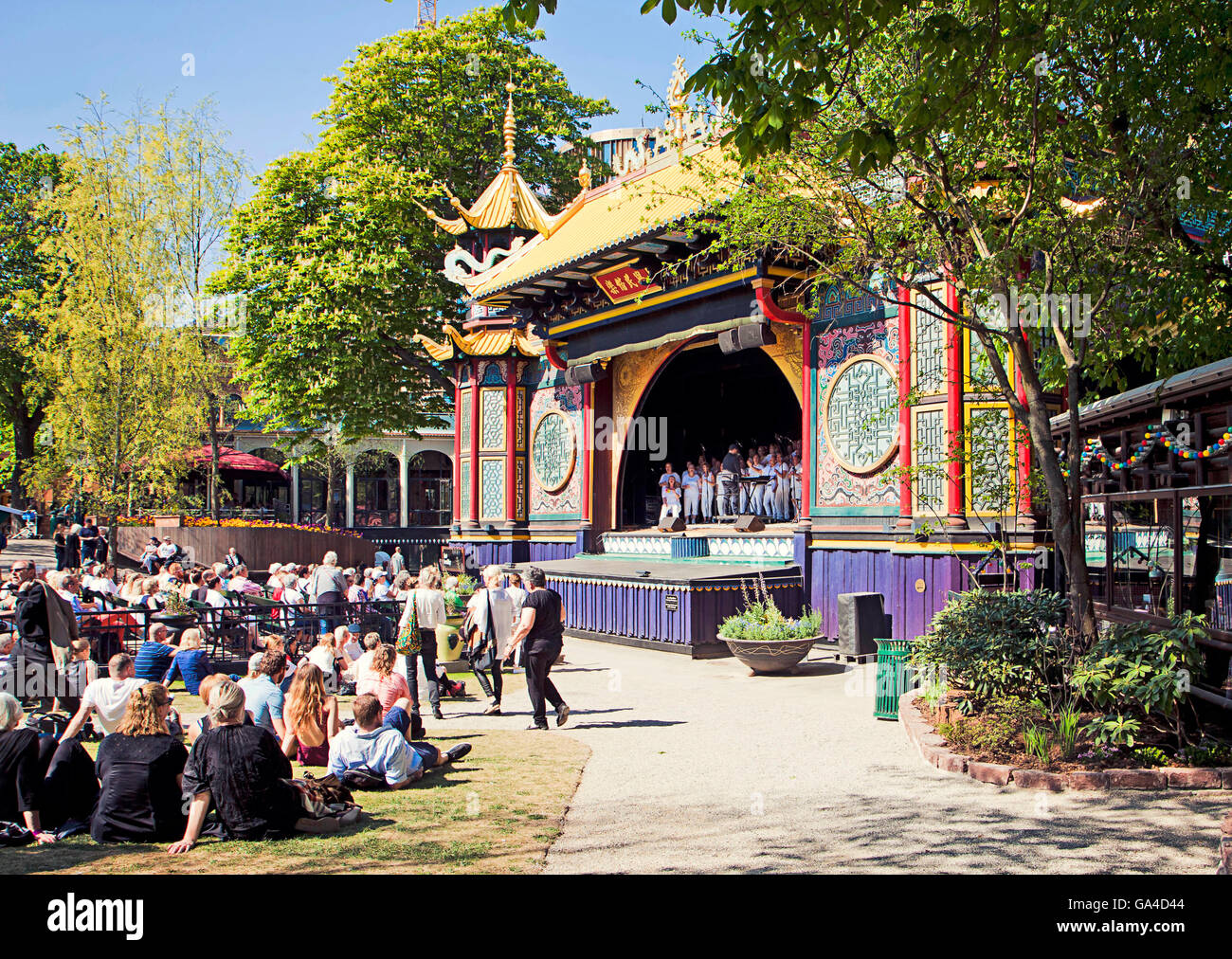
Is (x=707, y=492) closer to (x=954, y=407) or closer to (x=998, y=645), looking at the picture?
(x=954, y=407)

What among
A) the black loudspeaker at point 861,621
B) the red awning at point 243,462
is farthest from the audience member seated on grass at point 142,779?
the red awning at point 243,462

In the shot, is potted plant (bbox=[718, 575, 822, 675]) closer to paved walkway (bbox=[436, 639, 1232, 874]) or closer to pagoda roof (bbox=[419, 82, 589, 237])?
paved walkway (bbox=[436, 639, 1232, 874])

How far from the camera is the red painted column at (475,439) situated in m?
25.3

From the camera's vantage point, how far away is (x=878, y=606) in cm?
1443

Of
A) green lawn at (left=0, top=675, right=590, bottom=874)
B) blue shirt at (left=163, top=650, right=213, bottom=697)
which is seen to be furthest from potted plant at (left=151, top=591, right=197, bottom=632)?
green lawn at (left=0, top=675, right=590, bottom=874)

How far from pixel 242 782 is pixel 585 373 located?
1647cm

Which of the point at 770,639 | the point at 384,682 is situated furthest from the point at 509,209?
the point at 384,682

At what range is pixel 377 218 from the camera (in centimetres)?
2722

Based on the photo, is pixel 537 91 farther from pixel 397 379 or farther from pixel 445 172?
pixel 397 379

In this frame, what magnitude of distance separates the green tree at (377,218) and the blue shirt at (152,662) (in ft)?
55.2

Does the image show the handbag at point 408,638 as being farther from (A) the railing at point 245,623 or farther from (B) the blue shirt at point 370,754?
(A) the railing at point 245,623

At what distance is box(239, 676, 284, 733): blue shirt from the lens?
27.1ft
